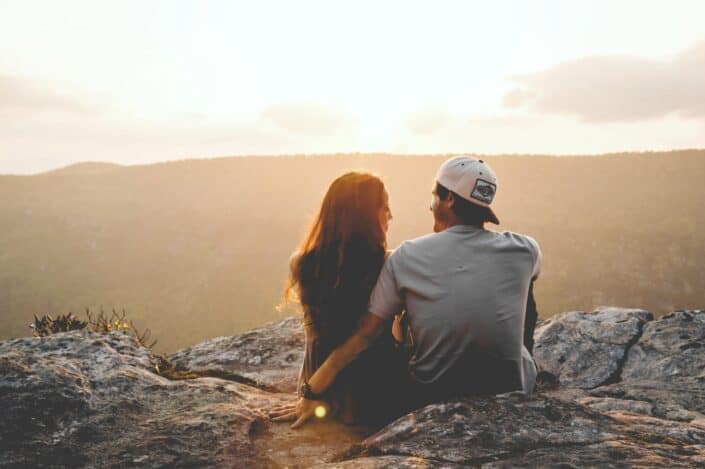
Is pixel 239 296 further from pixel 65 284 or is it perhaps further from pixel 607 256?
pixel 607 256

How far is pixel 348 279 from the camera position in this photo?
367cm

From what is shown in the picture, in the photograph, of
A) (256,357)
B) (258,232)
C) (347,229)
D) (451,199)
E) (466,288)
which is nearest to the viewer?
(466,288)

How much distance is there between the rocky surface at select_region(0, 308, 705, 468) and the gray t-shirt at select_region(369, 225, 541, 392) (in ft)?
1.21

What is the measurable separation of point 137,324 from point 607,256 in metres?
32.7

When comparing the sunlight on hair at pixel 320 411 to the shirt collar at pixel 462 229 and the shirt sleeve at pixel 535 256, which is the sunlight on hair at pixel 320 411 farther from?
the shirt sleeve at pixel 535 256

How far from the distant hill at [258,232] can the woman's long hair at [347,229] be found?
90.1 feet

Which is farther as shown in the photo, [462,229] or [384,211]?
[384,211]

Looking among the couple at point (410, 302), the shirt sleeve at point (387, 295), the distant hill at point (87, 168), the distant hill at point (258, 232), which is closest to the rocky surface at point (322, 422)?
the couple at point (410, 302)

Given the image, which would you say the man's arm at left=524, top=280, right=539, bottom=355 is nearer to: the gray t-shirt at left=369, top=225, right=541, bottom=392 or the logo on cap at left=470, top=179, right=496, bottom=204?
the gray t-shirt at left=369, top=225, right=541, bottom=392

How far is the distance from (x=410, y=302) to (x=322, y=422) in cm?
116

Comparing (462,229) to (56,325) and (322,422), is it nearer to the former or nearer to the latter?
(322,422)

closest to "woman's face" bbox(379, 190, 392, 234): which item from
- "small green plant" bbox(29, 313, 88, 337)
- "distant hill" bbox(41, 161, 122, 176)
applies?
"small green plant" bbox(29, 313, 88, 337)

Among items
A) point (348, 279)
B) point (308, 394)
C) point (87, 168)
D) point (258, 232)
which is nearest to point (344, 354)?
point (308, 394)

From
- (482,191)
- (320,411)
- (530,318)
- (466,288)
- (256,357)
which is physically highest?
(482,191)
